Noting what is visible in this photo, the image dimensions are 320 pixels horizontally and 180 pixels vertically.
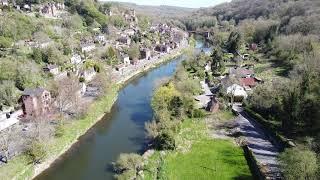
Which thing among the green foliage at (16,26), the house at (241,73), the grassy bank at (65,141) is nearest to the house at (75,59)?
the green foliage at (16,26)

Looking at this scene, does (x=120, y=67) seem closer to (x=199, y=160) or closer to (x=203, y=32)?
(x=199, y=160)

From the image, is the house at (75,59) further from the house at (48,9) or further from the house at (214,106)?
the house at (214,106)

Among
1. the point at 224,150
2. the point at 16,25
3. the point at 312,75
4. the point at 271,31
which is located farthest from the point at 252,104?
the point at 271,31

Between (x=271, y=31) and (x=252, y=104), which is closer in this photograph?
(x=252, y=104)

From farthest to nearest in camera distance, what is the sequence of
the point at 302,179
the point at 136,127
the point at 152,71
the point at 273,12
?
the point at 273,12, the point at 152,71, the point at 136,127, the point at 302,179

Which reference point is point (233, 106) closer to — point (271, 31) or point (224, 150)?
point (224, 150)
